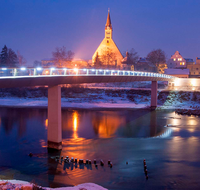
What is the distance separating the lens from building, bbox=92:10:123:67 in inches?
3896

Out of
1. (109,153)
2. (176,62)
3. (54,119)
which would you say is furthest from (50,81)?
(176,62)

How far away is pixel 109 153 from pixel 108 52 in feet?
281

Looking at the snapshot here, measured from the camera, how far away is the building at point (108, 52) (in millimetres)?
98956

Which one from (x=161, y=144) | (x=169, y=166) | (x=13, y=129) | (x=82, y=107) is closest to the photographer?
(x=169, y=166)

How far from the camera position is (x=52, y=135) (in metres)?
20.3

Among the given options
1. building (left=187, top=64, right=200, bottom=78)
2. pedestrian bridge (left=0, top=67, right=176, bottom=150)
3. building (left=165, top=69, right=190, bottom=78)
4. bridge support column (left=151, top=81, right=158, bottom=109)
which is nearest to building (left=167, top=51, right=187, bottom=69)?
building (left=187, top=64, right=200, bottom=78)

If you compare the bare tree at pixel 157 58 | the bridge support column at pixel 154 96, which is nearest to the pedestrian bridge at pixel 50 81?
the bridge support column at pixel 154 96

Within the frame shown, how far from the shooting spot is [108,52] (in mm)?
101062

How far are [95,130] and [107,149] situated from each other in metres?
7.75

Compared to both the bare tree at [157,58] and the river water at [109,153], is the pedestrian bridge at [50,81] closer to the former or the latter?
the river water at [109,153]

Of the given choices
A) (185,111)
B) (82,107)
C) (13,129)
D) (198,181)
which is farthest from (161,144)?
(82,107)

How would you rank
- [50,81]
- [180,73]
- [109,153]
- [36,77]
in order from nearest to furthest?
[36,77] → [109,153] → [50,81] → [180,73]

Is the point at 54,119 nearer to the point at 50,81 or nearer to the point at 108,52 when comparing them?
the point at 50,81

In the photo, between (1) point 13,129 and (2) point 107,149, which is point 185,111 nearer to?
(2) point 107,149
